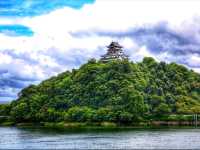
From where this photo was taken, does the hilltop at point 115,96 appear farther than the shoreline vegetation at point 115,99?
Yes

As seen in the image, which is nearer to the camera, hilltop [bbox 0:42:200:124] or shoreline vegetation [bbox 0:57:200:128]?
shoreline vegetation [bbox 0:57:200:128]

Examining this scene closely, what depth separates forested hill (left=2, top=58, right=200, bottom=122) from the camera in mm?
166625

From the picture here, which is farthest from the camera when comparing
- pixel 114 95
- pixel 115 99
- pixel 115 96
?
pixel 114 95

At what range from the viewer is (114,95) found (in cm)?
17775

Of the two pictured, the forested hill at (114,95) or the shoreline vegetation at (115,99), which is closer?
the shoreline vegetation at (115,99)

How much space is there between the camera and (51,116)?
175875 millimetres

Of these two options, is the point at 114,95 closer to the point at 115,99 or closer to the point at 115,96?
the point at 115,96

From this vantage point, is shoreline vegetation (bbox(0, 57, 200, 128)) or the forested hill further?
the forested hill

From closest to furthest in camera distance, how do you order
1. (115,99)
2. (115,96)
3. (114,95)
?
(115,99) < (115,96) < (114,95)

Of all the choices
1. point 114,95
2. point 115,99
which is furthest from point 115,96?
point 115,99

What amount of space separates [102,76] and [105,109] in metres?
21.5

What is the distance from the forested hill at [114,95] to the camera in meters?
167

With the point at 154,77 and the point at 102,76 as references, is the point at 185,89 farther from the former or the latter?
the point at 102,76

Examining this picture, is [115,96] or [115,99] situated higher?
[115,96]
